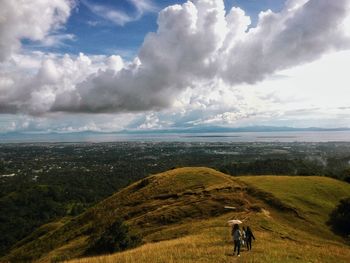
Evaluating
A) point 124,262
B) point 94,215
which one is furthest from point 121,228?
point 94,215

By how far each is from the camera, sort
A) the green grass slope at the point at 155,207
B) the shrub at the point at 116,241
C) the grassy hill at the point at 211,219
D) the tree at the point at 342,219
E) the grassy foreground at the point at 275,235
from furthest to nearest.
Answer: the green grass slope at the point at 155,207, the tree at the point at 342,219, the shrub at the point at 116,241, the grassy hill at the point at 211,219, the grassy foreground at the point at 275,235

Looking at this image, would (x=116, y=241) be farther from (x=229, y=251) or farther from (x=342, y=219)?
(x=342, y=219)

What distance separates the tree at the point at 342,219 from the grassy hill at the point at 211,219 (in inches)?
45.3

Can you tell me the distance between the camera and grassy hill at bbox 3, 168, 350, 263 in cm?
2433

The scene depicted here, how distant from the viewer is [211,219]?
38781 millimetres

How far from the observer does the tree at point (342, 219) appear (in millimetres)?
37513

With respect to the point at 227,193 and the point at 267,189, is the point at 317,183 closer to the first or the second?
the point at 267,189

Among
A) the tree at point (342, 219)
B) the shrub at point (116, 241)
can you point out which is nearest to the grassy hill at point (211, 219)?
the tree at point (342, 219)

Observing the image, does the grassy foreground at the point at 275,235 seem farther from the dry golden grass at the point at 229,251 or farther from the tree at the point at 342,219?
the tree at the point at 342,219

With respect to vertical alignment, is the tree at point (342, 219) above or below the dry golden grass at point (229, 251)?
below

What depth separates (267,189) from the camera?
155 feet

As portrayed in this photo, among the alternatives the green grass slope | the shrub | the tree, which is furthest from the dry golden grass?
the green grass slope

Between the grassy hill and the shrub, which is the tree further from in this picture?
the shrub

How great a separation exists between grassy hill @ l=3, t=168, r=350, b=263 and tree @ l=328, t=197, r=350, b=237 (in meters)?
1.15
